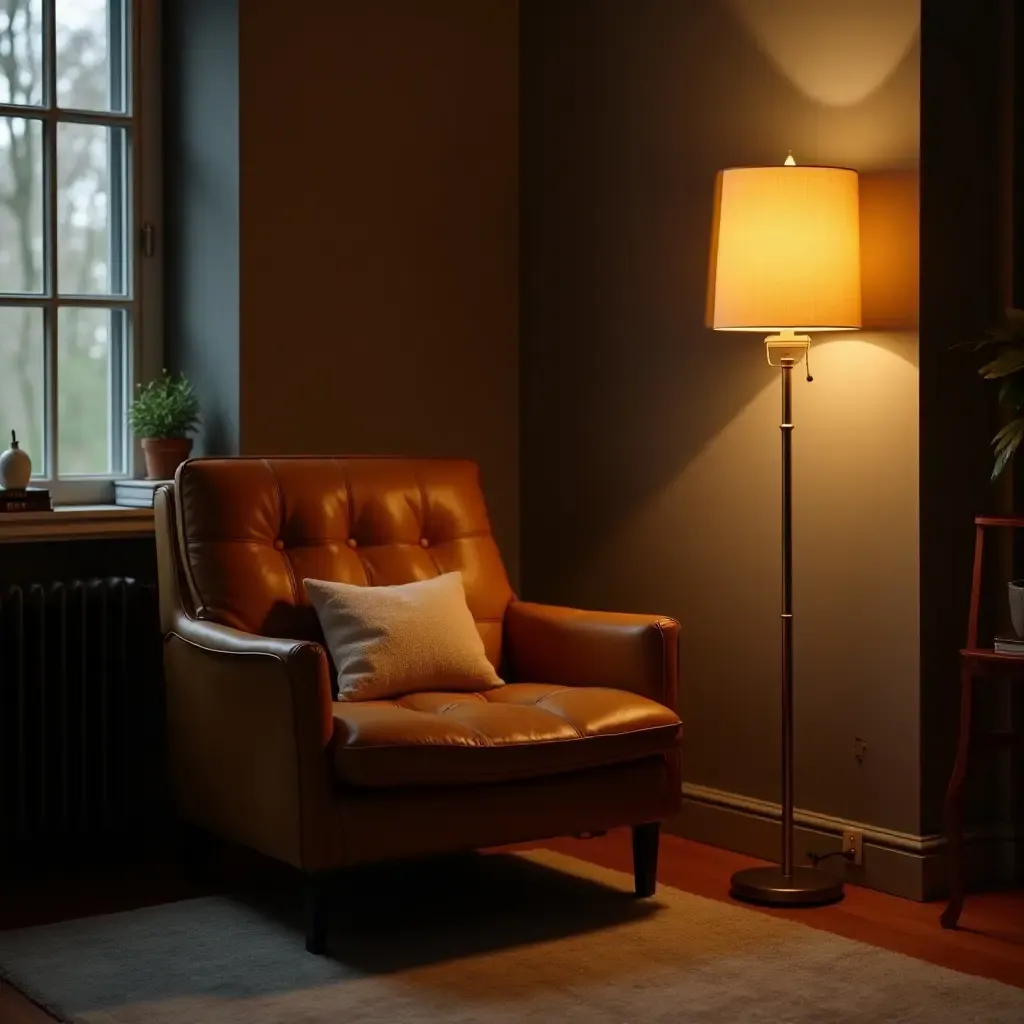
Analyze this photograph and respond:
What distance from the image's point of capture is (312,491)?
3.69 m

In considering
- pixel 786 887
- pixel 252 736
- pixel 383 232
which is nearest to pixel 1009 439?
pixel 786 887

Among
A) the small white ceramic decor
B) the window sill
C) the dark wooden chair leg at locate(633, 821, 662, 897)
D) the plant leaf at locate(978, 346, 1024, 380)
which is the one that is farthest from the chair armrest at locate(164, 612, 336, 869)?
the plant leaf at locate(978, 346, 1024, 380)

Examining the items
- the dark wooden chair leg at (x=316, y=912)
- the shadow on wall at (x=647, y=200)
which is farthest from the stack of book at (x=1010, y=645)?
the dark wooden chair leg at (x=316, y=912)

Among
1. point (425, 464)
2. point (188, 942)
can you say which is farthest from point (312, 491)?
point (188, 942)

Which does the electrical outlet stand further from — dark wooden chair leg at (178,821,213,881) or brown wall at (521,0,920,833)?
dark wooden chair leg at (178,821,213,881)

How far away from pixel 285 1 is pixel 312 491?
1.29m

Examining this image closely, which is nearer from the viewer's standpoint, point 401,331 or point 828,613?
point 828,613

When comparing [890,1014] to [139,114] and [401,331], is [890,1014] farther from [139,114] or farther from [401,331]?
[139,114]

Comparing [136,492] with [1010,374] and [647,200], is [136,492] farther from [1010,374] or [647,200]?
[1010,374]

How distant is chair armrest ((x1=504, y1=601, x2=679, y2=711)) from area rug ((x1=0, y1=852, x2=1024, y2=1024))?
0.45 metres

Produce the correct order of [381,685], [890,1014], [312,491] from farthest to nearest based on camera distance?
[312,491] < [381,685] < [890,1014]

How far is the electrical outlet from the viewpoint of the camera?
364 centimetres

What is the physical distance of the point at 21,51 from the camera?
13.3 ft

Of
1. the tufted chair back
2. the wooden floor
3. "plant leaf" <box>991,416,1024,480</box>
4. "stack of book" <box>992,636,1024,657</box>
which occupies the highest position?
"plant leaf" <box>991,416,1024,480</box>
